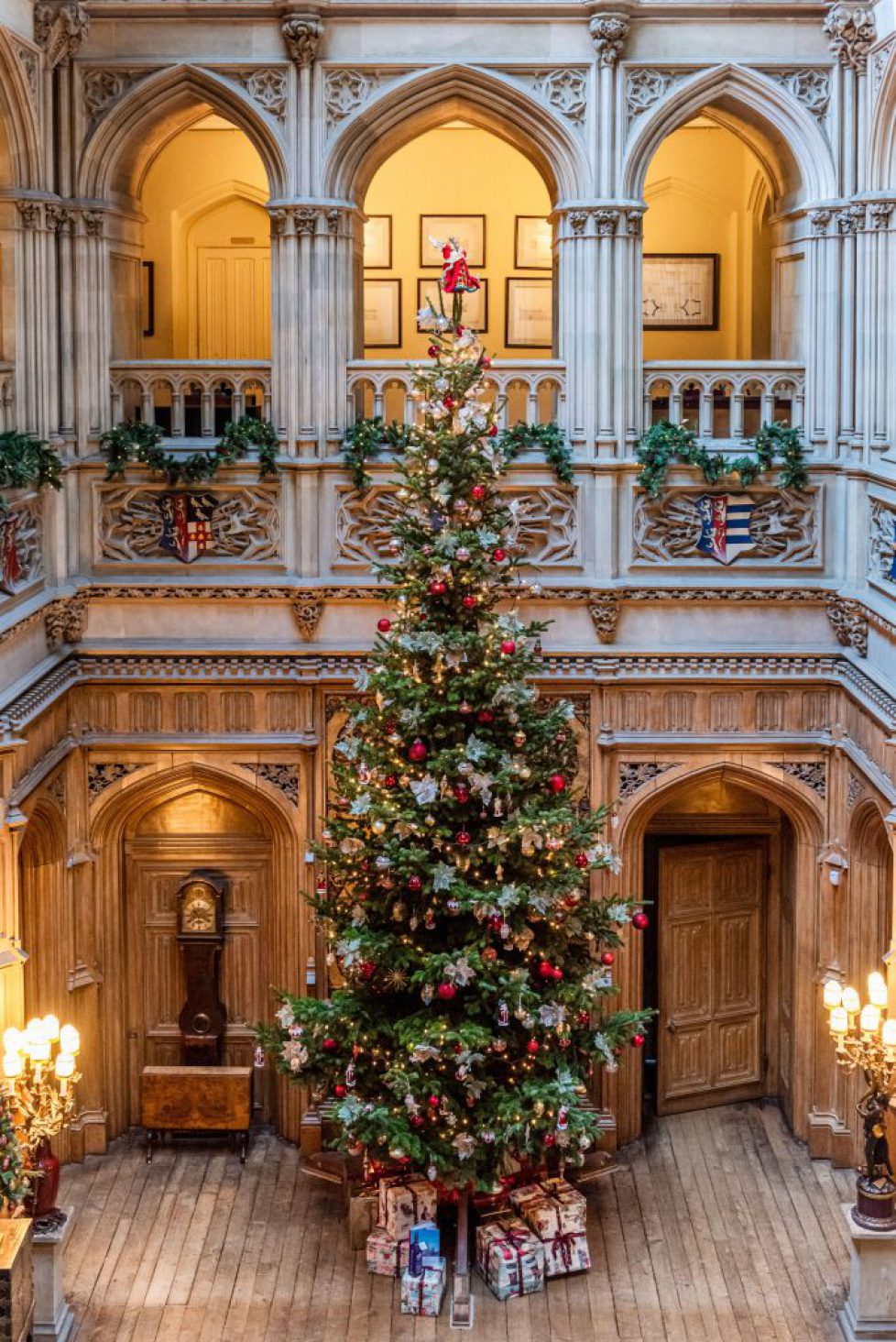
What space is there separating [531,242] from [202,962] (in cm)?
669

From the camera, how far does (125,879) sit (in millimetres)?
13258

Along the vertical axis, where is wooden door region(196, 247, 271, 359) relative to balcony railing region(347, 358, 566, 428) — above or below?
above

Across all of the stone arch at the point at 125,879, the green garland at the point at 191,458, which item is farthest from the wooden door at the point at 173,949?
the green garland at the point at 191,458

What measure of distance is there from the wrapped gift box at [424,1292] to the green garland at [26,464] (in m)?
5.14

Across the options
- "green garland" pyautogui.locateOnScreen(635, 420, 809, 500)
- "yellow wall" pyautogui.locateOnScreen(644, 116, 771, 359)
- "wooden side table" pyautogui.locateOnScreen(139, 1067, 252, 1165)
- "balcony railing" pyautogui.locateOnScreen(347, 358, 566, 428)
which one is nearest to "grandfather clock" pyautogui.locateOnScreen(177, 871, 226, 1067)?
"wooden side table" pyautogui.locateOnScreen(139, 1067, 252, 1165)

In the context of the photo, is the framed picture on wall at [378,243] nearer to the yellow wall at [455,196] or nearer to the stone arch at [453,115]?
the yellow wall at [455,196]

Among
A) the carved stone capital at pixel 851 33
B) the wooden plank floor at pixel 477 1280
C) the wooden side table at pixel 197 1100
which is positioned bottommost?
the wooden plank floor at pixel 477 1280

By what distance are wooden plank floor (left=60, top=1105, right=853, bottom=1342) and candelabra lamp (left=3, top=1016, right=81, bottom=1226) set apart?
39.3 inches

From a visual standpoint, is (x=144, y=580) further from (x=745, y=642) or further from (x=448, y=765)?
(x=745, y=642)

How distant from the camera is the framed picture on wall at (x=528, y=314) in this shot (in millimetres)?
15602

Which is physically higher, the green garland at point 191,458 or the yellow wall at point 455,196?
the yellow wall at point 455,196

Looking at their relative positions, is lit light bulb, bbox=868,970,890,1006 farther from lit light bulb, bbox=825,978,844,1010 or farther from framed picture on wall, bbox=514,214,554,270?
framed picture on wall, bbox=514,214,554,270

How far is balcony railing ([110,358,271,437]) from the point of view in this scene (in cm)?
1250

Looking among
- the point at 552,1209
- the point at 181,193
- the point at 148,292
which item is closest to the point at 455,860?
the point at 552,1209
